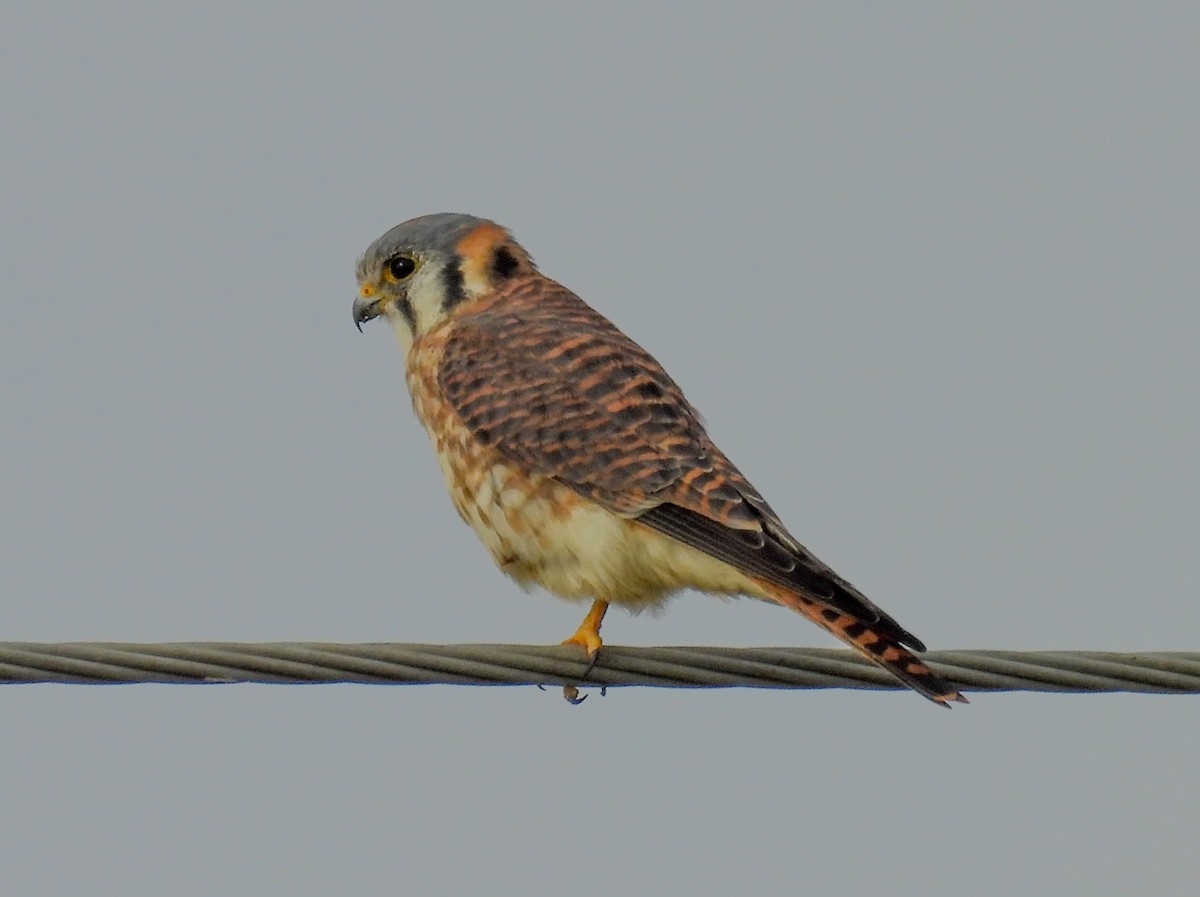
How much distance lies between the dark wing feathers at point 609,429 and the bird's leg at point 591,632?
26cm

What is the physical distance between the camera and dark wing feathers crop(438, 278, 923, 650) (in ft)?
13.6

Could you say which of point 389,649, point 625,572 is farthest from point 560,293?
point 389,649

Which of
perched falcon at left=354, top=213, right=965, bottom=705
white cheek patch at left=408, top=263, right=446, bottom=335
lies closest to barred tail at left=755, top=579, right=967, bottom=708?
perched falcon at left=354, top=213, right=965, bottom=705

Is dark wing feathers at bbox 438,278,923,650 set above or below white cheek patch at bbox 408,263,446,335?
below

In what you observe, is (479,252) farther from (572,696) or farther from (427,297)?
(572,696)

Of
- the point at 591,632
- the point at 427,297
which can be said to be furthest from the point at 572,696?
the point at 427,297

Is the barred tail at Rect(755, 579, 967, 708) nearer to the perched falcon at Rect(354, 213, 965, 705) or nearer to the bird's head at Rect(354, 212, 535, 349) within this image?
the perched falcon at Rect(354, 213, 965, 705)

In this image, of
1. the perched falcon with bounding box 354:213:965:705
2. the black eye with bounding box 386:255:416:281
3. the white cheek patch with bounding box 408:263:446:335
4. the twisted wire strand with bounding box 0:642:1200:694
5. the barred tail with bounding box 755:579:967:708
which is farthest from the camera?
the black eye with bounding box 386:255:416:281

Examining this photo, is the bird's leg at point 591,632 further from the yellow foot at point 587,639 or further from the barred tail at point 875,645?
the barred tail at point 875,645

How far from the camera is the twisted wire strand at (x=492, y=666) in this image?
3.41 metres

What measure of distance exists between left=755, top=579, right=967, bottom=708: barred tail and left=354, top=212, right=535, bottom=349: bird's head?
1.76 metres

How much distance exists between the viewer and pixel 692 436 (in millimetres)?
4699

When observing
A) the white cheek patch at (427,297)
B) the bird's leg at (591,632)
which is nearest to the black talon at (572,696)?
the bird's leg at (591,632)

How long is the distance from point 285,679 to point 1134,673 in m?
1.57
